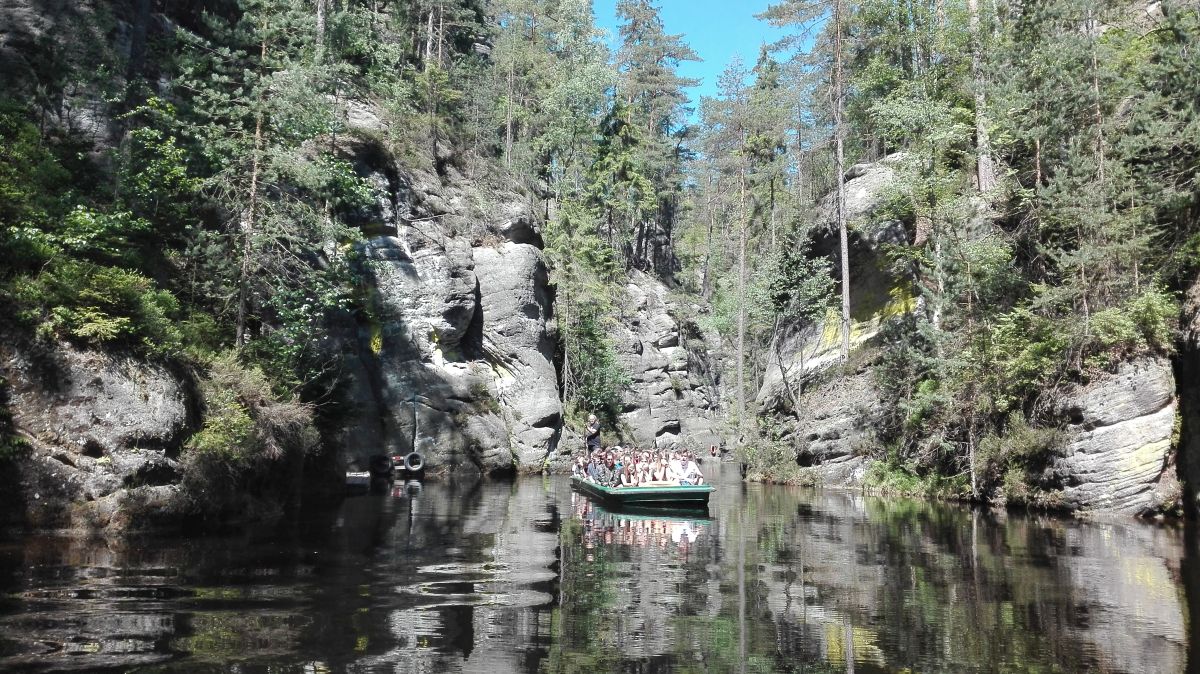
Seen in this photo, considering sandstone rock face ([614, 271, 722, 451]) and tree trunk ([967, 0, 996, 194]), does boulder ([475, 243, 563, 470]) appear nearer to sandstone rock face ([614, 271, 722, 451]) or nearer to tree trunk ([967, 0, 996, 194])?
sandstone rock face ([614, 271, 722, 451])

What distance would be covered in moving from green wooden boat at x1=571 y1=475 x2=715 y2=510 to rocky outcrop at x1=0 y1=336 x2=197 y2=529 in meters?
11.3

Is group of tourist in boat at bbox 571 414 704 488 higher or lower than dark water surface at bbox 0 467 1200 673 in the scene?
higher

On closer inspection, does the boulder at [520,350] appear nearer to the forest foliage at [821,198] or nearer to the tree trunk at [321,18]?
the forest foliage at [821,198]

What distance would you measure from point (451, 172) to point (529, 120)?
546 inches

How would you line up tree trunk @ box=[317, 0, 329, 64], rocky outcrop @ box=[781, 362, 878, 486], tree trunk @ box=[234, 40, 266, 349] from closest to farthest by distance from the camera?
tree trunk @ box=[234, 40, 266, 349]
tree trunk @ box=[317, 0, 329, 64]
rocky outcrop @ box=[781, 362, 878, 486]

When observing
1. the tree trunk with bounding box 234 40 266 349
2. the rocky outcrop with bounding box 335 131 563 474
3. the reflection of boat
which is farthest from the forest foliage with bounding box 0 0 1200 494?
the reflection of boat

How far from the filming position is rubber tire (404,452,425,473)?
104ft

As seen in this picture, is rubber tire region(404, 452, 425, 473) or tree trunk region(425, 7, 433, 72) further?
tree trunk region(425, 7, 433, 72)

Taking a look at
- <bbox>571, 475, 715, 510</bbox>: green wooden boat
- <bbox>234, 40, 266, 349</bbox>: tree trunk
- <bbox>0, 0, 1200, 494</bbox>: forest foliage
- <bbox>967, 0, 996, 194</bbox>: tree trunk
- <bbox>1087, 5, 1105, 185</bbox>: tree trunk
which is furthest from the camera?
<bbox>967, 0, 996, 194</bbox>: tree trunk

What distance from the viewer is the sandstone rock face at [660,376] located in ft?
186

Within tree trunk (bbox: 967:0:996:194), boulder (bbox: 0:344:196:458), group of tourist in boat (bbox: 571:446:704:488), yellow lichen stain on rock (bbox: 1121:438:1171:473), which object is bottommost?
group of tourist in boat (bbox: 571:446:704:488)

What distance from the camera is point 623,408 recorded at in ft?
175

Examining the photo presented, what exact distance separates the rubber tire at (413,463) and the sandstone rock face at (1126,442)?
21.8m

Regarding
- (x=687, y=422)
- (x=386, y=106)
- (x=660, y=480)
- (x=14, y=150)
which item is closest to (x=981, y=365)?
(x=660, y=480)
